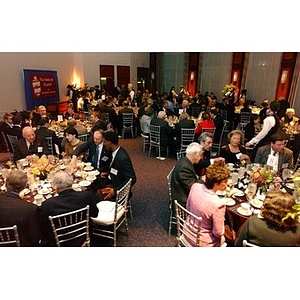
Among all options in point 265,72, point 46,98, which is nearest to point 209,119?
point 265,72

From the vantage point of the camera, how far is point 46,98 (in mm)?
9938

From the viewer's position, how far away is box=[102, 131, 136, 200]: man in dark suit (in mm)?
3246

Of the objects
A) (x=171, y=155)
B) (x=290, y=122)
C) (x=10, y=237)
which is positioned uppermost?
(x=290, y=122)

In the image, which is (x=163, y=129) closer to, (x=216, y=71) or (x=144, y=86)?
(x=216, y=71)

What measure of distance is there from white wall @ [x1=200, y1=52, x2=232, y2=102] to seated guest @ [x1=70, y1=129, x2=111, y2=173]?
33.9 feet

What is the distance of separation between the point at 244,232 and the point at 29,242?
192 centimetres

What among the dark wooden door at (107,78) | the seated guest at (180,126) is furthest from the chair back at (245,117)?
the dark wooden door at (107,78)

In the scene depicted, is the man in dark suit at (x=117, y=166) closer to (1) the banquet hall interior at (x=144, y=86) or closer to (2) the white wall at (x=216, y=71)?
(1) the banquet hall interior at (x=144, y=86)

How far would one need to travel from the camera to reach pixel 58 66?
10.9m

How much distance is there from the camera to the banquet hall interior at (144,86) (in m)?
4.02

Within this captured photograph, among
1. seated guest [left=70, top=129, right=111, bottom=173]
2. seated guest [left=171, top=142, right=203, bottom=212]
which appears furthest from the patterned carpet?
seated guest [left=70, top=129, right=111, bottom=173]

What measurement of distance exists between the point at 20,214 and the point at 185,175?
1.70m

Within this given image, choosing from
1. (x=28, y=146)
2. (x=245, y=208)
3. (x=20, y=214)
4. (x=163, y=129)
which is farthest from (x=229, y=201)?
(x=163, y=129)
